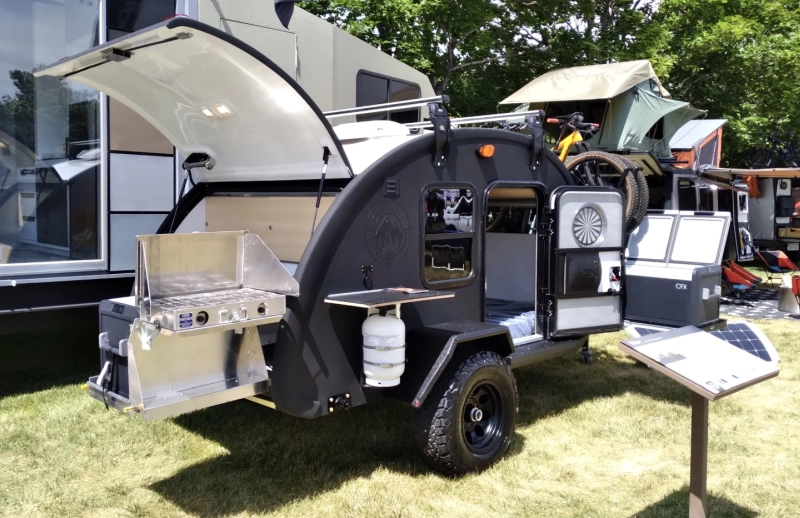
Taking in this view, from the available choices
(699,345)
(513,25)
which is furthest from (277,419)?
(513,25)

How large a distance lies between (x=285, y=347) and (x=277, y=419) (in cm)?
180

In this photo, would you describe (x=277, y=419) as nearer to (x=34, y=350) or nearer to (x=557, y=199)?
(x=557, y=199)

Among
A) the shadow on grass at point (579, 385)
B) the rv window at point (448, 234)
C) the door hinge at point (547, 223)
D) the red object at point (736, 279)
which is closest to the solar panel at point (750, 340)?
the shadow on grass at point (579, 385)

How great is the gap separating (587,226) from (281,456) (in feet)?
9.19

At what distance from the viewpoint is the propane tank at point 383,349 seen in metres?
4.04

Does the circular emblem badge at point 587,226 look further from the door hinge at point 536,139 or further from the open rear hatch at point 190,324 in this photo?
the open rear hatch at point 190,324

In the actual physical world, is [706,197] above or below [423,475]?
above

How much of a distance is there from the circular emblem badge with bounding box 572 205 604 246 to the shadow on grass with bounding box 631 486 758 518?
1985mm

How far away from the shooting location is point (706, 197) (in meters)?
12.6

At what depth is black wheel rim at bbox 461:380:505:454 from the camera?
4.55 metres

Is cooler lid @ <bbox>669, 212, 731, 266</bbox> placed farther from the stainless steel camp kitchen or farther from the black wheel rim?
the black wheel rim

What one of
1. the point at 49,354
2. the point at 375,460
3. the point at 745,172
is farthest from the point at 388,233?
the point at 745,172

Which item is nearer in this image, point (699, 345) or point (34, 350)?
point (699, 345)

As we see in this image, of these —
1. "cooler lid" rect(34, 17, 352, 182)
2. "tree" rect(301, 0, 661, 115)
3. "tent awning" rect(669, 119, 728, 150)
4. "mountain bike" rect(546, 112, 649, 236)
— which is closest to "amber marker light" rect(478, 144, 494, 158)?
"cooler lid" rect(34, 17, 352, 182)
